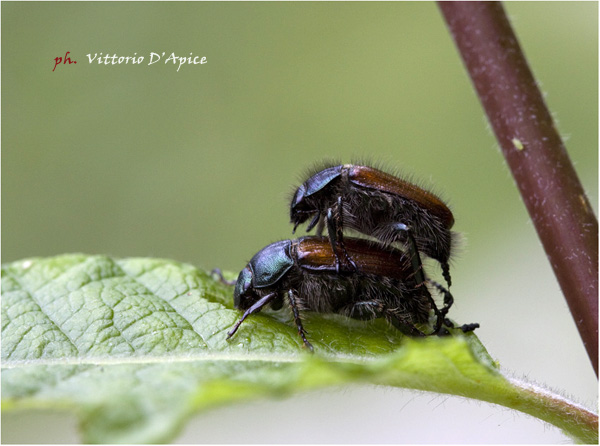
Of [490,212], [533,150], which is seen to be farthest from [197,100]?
[533,150]

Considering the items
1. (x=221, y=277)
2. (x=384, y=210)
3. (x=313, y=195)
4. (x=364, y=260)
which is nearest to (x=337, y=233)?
(x=364, y=260)

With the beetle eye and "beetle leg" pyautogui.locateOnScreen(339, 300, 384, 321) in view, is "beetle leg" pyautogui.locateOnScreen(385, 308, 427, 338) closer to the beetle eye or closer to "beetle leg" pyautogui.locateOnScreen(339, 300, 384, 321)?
"beetle leg" pyautogui.locateOnScreen(339, 300, 384, 321)

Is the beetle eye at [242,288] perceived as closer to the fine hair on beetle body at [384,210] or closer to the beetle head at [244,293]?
the beetle head at [244,293]

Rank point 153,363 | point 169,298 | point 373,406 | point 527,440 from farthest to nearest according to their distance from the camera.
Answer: point 373,406, point 527,440, point 169,298, point 153,363

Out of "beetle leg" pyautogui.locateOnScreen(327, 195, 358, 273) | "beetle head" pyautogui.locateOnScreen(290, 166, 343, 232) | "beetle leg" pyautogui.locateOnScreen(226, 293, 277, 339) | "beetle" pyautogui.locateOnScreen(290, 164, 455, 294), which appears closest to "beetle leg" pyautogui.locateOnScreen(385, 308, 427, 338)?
"beetle" pyautogui.locateOnScreen(290, 164, 455, 294)

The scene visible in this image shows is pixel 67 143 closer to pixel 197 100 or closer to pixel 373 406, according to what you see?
pixel 197 100

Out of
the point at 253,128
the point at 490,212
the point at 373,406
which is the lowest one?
→ the point at 373,406

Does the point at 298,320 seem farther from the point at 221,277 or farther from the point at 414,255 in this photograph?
the point at 221,277
